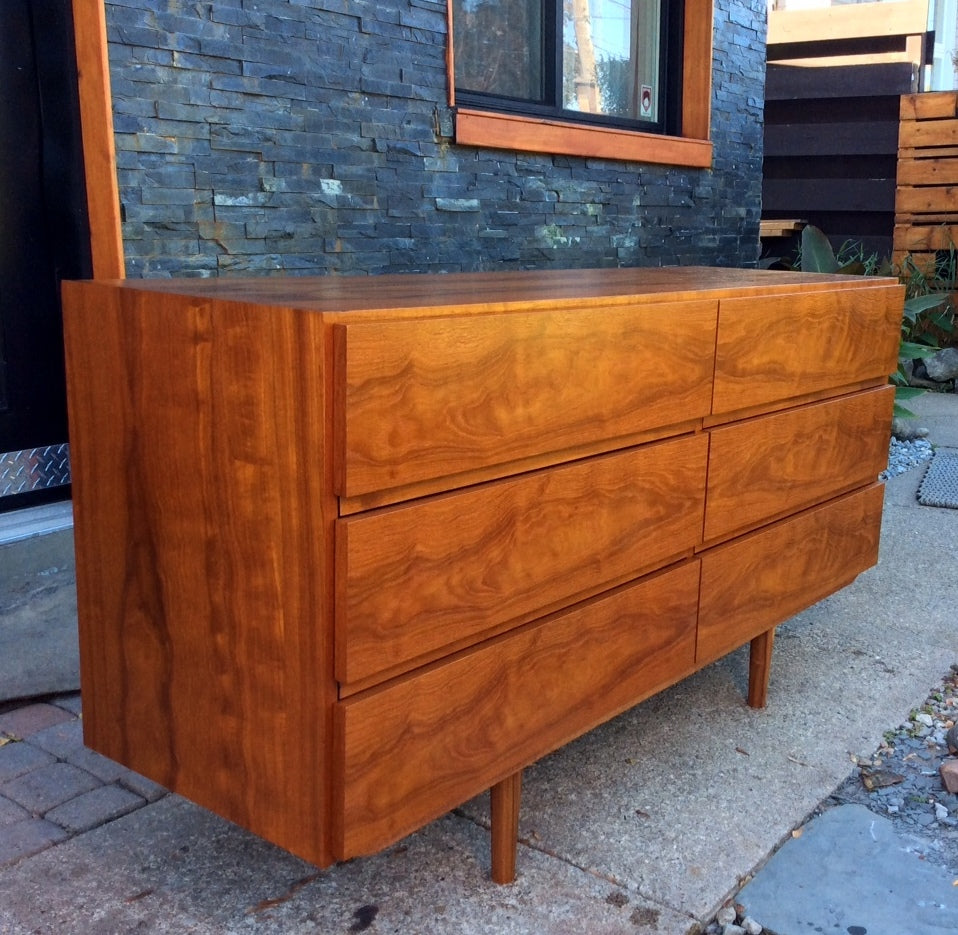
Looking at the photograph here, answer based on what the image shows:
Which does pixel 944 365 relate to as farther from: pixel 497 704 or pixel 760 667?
pixel 497 704

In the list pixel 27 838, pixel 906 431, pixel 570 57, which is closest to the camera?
pixel 27 838

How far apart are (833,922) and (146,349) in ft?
4.82

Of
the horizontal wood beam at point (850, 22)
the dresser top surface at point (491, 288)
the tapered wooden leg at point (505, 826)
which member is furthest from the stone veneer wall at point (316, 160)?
the horizontal wood beam at point (850, 22)

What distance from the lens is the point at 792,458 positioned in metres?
Result: 2.45

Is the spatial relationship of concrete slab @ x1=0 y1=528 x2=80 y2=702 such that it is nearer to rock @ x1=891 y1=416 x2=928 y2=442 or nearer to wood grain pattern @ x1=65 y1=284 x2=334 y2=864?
wood grain pattern @ x1=65 y1=284 x2=334 y2=864

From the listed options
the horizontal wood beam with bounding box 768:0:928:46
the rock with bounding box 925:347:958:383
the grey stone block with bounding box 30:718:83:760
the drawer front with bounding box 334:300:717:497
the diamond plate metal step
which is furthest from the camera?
the horizontal wood beam with bounding box 768:0:928:46

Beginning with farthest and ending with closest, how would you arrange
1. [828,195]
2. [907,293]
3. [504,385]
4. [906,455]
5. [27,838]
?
[828,195]
[907,293]
[906,455]
[27,838]
[504,385]

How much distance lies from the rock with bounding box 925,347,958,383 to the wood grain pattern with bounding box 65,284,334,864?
652 centimetres

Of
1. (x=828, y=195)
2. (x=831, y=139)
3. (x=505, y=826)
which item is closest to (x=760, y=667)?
(x=505, y=826)

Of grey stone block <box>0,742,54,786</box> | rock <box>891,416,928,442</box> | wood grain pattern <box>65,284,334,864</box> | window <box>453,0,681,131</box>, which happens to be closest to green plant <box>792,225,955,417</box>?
→ rock <box>891,416,928,442</box>

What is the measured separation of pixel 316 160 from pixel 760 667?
1990 mm

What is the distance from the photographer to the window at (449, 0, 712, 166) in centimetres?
419

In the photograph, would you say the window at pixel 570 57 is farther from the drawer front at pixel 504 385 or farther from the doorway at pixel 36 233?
the drawer front at pixel 504 385

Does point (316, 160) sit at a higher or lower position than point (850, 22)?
lower
